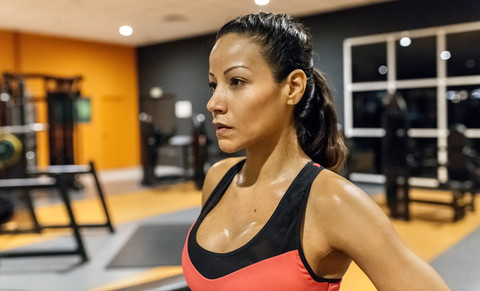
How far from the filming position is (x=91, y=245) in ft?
13.9

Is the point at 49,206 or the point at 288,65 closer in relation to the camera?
the point at 288,65

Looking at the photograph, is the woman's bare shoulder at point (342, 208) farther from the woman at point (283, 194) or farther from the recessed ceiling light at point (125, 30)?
the recessed ceiling light at point (125, 30)

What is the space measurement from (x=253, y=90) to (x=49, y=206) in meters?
6.00

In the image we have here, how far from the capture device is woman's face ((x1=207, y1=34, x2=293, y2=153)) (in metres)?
0.88

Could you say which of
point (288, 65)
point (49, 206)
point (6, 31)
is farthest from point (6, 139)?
point (288, 65)

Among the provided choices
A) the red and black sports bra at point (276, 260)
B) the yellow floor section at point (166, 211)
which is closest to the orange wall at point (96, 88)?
the yellow floor section at point (166, 211)

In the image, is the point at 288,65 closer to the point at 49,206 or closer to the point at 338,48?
the point at 338,48

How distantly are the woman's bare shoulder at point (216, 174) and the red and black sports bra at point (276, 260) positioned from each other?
0.29 m

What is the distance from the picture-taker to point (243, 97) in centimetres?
88

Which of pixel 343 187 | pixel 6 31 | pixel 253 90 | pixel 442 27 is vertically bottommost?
pixel 343 187

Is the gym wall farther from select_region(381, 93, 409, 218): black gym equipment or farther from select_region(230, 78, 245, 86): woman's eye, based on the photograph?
select_region(381, 93, 409, 218): black gym equipment

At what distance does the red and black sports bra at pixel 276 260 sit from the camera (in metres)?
0.85

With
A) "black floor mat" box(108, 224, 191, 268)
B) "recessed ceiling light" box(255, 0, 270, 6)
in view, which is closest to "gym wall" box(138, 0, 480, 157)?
"recessed ceiling light" box(255, 0, 270, 6)

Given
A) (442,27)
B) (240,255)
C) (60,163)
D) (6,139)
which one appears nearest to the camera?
(240,255)
